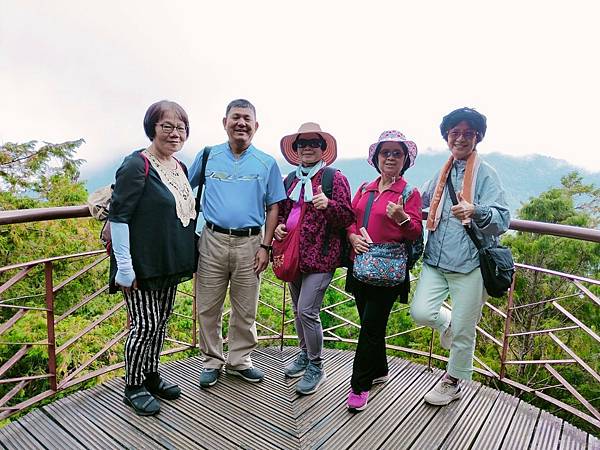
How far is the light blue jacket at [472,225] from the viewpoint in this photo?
188 centimetres

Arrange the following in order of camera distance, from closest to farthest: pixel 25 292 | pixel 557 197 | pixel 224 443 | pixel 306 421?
pixel 224 443, pixel 306 421, pixel 557 197, pixel 25 292

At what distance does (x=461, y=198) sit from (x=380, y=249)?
1.52 feet

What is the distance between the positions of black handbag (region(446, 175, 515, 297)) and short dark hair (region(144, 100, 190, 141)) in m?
1.51

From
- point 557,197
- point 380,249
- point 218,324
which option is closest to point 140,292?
point 218,324

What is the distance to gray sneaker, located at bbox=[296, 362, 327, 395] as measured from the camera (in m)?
2.31

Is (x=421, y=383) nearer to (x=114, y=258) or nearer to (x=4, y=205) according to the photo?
(x=114, y=258)

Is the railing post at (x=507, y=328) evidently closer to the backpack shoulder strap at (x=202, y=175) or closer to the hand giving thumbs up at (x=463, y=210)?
the hand giving thumbs up at (x=463, y=210)

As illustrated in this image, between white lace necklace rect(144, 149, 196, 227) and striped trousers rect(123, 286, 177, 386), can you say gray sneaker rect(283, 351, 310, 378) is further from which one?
white lace necklace rect(144, 149, 196, 227)

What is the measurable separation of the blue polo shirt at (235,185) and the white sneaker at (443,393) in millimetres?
1368

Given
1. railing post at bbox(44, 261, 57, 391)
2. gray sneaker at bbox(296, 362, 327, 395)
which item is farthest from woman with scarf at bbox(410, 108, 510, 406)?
railing post at bbox(44, 261, 57, 391)

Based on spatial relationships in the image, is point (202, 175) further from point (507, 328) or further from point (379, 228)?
point (507, 328)

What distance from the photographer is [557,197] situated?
5.83 m

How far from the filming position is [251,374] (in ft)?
8.04

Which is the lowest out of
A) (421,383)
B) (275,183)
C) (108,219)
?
(421,383)
